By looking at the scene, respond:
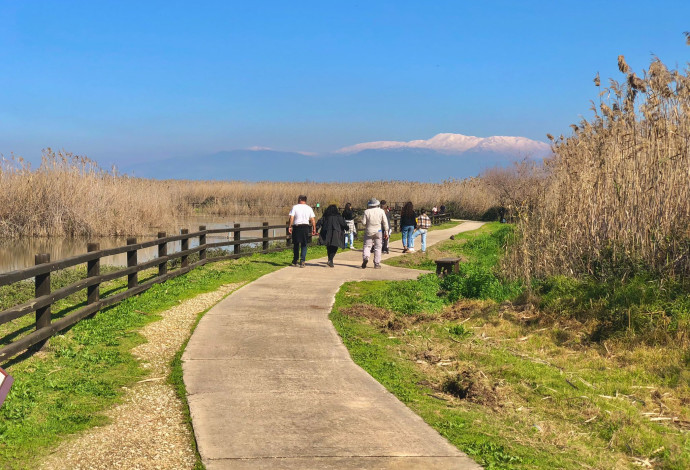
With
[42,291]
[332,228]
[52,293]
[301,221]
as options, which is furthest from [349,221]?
[42,291]

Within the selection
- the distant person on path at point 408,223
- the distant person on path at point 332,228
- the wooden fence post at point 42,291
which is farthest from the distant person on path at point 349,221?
the wooden fence post at point 42,291

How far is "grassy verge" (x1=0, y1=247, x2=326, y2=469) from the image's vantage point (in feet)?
18.4

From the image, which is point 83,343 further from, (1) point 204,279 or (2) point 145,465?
(1) point 204,279

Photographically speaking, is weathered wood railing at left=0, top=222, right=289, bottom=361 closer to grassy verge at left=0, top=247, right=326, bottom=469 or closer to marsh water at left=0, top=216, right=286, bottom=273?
grassy verge at left=0, top=247, right=326, bottom=469

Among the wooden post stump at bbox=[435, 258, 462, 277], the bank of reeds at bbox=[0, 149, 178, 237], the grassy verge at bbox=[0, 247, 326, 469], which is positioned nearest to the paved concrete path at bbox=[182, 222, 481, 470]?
the grassy verge at bbox=[0, 247, 326, 469]

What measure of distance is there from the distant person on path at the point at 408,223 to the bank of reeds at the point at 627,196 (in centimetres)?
982

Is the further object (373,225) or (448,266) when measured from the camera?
(373,225)

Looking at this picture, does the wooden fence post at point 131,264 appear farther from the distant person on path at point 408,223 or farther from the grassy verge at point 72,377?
the distant person on path at point 408,223

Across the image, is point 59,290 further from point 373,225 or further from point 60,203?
point 60,203

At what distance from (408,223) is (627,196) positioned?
497 inches

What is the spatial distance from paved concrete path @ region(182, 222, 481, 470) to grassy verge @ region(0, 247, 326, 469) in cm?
85

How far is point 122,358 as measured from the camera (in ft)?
27.6

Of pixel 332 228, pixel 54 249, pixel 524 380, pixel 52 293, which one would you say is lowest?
pixel 524 380

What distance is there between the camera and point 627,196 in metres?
10.9
